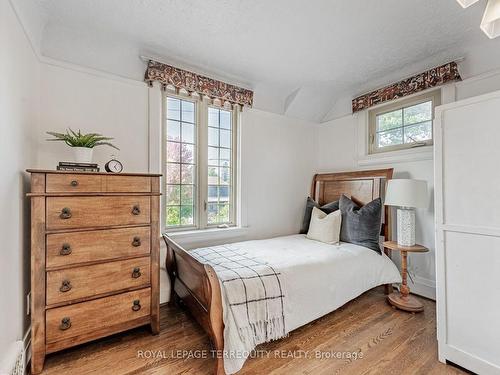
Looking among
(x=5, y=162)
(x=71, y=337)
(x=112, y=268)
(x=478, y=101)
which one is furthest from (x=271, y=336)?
(x=478, y=101)

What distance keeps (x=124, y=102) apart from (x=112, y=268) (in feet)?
5.06

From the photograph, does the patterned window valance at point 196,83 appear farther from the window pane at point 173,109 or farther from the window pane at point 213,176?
the window pane at point 213,176

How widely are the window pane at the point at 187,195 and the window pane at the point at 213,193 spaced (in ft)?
0.68

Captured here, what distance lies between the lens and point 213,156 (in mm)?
2906

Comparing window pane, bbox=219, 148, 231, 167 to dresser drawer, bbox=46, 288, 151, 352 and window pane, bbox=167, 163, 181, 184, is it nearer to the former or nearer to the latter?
window pane, bbox=167, 163, 181, 184

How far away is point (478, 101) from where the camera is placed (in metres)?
1.51

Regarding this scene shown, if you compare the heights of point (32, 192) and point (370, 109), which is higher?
point (370, 109)

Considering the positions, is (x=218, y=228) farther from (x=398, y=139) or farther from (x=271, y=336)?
(x=398, y=139)

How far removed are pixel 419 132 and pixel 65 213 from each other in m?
3.47

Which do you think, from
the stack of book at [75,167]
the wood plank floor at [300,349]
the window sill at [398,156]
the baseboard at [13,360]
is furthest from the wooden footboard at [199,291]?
the window sill at [398,156]

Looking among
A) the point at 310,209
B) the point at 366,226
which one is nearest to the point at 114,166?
the point at 310,209

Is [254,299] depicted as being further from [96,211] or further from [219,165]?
[219,165]

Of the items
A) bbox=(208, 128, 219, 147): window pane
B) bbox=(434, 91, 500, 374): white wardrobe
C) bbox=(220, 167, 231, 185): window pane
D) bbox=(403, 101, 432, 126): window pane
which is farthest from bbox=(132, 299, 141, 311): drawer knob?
bbox=(403, 101, 432, 126): window pane

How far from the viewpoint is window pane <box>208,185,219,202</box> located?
287 centimetres
